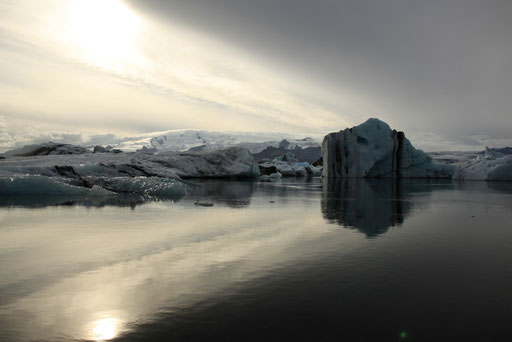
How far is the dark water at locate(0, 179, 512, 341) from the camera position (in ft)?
6.28

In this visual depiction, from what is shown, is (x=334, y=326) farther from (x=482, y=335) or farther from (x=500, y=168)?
(x=500, y=168)

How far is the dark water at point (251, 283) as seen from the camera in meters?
1.92

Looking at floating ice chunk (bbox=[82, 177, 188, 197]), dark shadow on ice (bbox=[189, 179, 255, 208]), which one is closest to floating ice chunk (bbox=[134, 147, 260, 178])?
dark shadow on ice (bbox=[189, 179, 255, 208])

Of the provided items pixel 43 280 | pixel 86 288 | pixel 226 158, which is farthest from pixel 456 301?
pixel 226 158

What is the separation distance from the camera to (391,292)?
2473 mm

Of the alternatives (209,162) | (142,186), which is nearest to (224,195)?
(142,186)

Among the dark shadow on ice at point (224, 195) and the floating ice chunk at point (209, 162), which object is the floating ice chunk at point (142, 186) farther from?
the floating ice chunk at point (209, 162)

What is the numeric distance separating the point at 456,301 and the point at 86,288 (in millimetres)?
2599

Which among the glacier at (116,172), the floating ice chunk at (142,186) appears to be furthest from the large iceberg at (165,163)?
the floating ice chunk at (142,186)

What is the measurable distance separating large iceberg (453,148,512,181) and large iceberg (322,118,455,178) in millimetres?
3096

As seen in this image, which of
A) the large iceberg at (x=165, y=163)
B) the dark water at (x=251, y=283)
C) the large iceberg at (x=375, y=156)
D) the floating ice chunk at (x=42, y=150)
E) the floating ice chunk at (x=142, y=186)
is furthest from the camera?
the large iceberg at (x=375, y=156)

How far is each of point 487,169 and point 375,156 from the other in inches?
361

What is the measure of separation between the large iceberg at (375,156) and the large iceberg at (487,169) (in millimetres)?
3096

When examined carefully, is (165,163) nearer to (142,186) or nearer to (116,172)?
A: (116,172)
